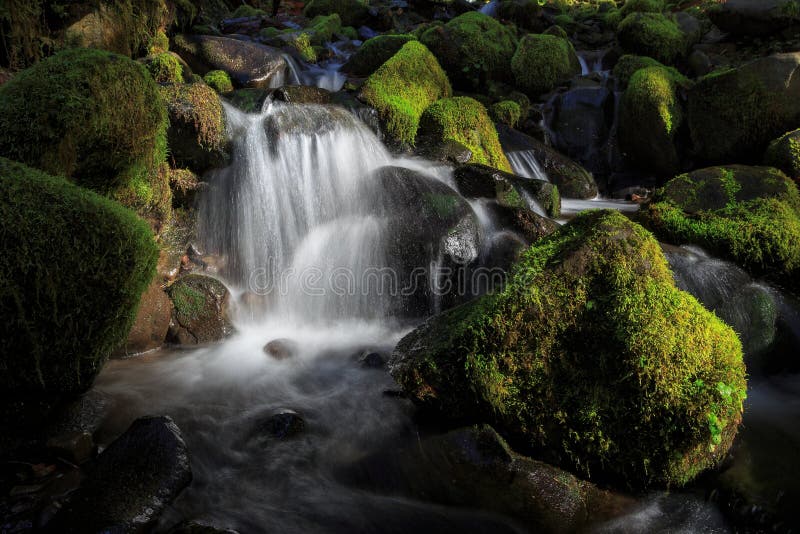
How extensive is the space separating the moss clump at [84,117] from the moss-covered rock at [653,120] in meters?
10.0

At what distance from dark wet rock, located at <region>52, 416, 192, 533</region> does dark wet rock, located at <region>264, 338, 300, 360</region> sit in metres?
2.29

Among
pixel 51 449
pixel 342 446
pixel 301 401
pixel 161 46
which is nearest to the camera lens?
pixel 51 449

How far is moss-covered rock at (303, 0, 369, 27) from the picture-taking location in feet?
61.0

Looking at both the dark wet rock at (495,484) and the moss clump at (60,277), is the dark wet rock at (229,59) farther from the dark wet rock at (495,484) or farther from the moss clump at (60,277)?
the dark wet rock at (495,484)

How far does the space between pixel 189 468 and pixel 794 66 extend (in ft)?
38.9

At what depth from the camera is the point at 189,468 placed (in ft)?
10.5

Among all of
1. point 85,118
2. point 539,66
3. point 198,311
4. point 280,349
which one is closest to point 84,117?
point 85,118

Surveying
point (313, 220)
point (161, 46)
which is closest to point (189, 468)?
point (313, 220)

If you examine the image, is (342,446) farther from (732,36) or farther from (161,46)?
(732,36)

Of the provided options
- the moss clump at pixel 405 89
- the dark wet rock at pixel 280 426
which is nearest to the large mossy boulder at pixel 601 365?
the dark wet rock at pixel 280 426

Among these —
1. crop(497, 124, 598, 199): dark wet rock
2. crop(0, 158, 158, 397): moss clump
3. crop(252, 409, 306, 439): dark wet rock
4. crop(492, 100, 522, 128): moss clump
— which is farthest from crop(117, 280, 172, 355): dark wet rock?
crop(492, 100, 522, 128): moss clump

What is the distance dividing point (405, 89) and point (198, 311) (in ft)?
20.1

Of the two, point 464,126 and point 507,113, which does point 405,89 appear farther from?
point 507,113

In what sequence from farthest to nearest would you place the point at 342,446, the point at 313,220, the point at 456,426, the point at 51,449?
the point at 313,220
the point at 342,446
the point at 456,426
the point at 51,449
